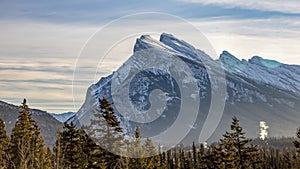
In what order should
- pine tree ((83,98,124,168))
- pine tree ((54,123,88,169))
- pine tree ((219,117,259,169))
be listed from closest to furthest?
pine tree ((83,98,124,168))
pine tree ((54,123,88,169))
pine tree ((219,117,259,169))

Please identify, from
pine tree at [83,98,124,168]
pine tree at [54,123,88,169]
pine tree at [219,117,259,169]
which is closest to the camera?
pine tree at [83,98,124,168]

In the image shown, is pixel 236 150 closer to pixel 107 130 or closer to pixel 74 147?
pixel 74 147

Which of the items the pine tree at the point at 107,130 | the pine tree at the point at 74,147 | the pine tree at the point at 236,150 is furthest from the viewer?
the pine tree at the point at 236,150

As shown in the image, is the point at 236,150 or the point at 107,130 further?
the point at 236,150

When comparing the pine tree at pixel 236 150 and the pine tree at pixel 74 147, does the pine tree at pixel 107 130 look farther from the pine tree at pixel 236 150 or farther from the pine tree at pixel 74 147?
the pine tree at pixel 236 150

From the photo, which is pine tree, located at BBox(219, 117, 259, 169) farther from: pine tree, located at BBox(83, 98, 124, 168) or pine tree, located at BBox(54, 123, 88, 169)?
pine tree, located at BBox(83, 98, 124, 168)

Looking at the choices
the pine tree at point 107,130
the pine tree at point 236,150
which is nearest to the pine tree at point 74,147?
the pine tree at point 107,130

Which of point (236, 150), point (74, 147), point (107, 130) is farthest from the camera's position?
point (236, 150)

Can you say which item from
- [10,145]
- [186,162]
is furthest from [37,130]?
[186,162]

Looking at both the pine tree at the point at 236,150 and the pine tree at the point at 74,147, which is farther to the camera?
the pine tree at the point at 236,150

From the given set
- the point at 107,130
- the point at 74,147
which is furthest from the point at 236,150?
the point at 107,130

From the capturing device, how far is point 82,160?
4119cm

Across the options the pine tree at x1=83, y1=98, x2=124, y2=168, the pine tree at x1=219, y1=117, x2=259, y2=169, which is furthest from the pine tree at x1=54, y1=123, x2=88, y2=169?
the pine tree at x1=219, y1=117, x2=259, y2=169

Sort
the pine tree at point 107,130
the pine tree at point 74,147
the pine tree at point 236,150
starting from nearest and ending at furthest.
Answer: the pine tree at point 107,130, the pine tree at point 74,147, the pine tree at point 236,150
